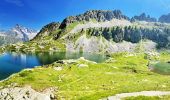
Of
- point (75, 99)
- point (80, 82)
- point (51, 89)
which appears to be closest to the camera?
point (75, 99)

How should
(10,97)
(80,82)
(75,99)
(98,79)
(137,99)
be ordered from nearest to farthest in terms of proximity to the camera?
(137,99), (75,99), (10,97), (80,82), (98,79)

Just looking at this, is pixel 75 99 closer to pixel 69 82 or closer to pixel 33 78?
pixel 69 82

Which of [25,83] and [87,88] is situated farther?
[25,83]

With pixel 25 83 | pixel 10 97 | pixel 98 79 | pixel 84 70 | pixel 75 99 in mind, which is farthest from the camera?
pixel 84 70

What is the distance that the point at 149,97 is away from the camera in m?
44.2

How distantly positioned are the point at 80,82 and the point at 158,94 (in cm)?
4451

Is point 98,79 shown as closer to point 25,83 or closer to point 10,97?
point 25,83

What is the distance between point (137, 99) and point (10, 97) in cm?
3313

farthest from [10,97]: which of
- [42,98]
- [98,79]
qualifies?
[98,79]

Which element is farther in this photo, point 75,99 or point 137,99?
point 75,99

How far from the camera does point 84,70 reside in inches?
4535

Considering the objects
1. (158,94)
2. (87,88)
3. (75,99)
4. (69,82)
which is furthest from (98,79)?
(158,94)

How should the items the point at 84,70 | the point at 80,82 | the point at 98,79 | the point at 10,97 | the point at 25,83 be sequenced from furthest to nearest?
1. the point at 84,70
2. the point at 98,79
3. the point at 80,82
4. the point at 25,83
5. the point at 10,97

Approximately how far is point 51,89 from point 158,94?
3698 cm
